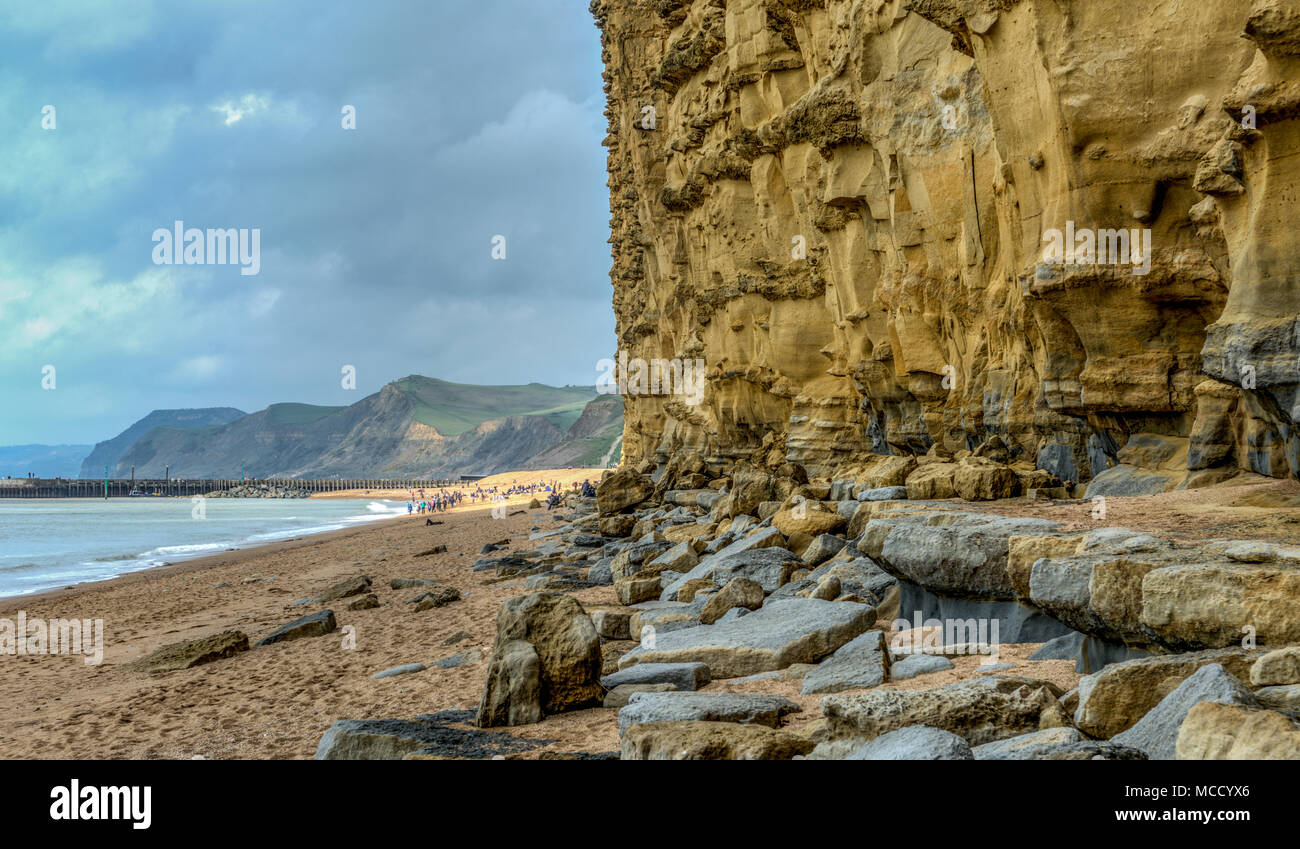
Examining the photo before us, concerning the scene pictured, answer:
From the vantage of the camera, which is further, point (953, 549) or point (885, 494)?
point (885, 494)

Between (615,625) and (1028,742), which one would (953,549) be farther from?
(615,625)

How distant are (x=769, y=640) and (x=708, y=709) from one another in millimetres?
A: 2036

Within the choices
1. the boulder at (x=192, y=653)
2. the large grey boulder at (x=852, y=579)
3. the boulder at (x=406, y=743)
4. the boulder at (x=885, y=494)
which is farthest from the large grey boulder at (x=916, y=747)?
the boulder at (x=192, y=653)

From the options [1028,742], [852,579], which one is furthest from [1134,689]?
[852,579]

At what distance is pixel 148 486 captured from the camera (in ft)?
477

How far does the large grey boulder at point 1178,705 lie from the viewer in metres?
3.20

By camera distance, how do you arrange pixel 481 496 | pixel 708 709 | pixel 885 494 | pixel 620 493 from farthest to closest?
pixel 481 496 → pixel 620 493 → pixel 885 494 → pixel 708 709

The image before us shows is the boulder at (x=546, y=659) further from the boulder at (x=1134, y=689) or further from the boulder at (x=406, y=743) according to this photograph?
the boulder at (x=1134, y=689)

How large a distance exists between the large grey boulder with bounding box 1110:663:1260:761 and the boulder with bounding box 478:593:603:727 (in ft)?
13.5

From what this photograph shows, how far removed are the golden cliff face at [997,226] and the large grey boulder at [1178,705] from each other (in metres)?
3.61

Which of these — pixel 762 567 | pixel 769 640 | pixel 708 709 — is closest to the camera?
pixel 708 709

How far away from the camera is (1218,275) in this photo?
798 cm

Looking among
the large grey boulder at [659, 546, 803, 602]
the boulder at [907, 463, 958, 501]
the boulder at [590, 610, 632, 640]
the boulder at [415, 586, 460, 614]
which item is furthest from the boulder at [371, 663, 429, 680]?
the boulder at [907, 463, 958, 501]
